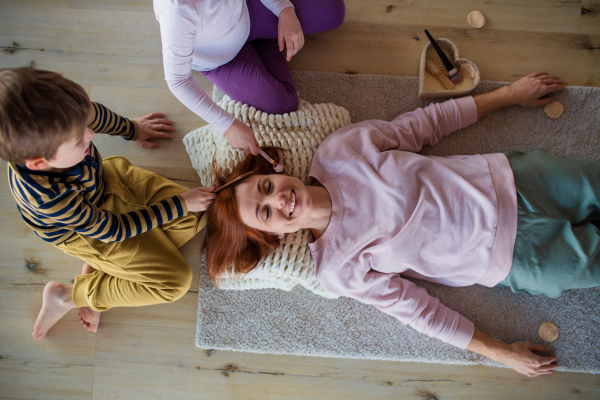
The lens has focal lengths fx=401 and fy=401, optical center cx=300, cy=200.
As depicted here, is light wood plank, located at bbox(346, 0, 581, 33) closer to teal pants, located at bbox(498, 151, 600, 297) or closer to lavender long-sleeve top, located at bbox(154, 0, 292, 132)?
lavender long-sleeve top, located at bbox(154, 0, 292, 132)

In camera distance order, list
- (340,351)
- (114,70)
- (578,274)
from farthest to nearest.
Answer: (114,70), (340,351), (578,274)

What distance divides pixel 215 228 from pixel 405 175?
55 centimetres

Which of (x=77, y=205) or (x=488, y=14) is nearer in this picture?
(x=77, y=205)

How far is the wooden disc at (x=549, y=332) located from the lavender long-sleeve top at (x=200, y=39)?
1.14m

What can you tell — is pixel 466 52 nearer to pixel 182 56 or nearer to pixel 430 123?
pixel 430 123

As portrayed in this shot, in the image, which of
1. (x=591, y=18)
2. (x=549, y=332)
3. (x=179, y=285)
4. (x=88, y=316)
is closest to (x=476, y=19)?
(x=591, y=18)

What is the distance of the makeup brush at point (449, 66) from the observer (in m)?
1.29

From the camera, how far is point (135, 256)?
1141 mm

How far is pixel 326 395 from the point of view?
4.20 feet

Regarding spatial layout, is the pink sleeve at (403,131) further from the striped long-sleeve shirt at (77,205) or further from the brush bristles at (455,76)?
the striped long-sleeve shirt at (77,205)

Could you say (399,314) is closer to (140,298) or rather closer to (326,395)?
(326,395)

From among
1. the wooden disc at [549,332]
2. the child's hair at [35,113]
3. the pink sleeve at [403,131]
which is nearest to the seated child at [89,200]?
the child's hair at [35,113]

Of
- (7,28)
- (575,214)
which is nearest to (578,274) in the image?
(575,214)

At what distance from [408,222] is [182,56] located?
0.71 m
